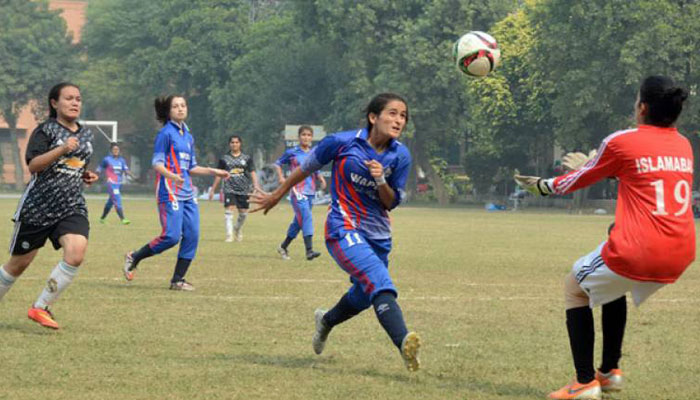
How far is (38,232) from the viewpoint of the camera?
9.23 meters

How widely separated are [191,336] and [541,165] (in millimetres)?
53087

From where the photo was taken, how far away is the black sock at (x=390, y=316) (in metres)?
7.12

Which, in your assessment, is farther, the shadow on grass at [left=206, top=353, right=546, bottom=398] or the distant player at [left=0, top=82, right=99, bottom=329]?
the distant player at [left=0, top=82, right=99, bottom=329]

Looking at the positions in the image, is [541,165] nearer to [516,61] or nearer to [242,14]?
[516,61]

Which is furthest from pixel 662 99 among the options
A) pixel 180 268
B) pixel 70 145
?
pixel 180 268

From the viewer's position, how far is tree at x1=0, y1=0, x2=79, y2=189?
77.1 m

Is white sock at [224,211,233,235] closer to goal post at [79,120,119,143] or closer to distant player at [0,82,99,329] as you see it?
distant player at [0,82,99,329]

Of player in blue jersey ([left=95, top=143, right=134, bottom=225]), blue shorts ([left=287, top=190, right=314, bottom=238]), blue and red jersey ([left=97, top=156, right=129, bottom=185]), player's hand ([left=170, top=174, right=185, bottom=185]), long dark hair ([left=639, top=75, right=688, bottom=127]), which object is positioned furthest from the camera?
blue and red jersey ([left=97, top=156, right=129, bottom=185])

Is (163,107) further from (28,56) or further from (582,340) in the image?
(28,56)

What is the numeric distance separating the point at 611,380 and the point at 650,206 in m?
1.19

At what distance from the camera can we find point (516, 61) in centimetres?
5516

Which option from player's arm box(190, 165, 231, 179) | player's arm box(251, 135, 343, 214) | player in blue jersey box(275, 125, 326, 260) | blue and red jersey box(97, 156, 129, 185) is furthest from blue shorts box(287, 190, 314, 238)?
blue and red jersey box(97, 156, 129, 185)

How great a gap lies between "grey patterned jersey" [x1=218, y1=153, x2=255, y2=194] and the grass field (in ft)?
16.0

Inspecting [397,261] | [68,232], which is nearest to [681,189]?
[68,232]
